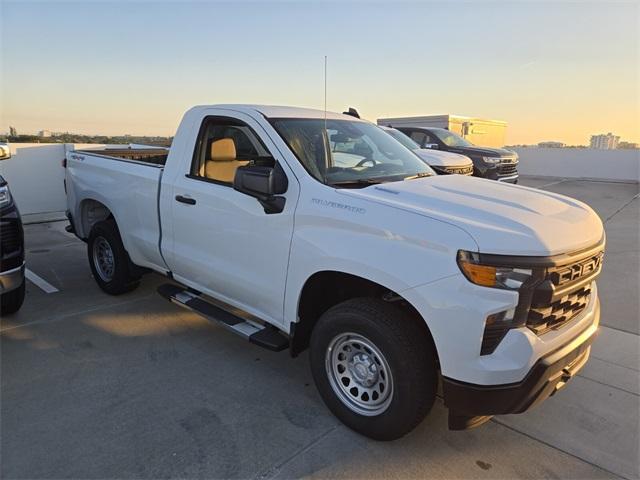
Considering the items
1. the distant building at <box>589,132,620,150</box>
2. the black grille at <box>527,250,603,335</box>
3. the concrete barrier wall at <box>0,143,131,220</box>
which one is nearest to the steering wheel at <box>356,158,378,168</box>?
the black grille at <box>527,250,603,335</box>

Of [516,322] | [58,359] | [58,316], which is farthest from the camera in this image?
[58,316]

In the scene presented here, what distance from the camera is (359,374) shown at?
2.88m

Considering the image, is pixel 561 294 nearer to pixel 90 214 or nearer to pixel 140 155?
pixel 90 214

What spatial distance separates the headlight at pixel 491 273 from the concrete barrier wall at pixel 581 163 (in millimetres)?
22092

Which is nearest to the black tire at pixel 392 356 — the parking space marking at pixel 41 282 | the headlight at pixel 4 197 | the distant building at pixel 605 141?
the headlight at pixel 4 197

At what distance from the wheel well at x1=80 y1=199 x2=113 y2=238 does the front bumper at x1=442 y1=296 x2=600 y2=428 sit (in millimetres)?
4563

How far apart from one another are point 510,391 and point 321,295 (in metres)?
1.33

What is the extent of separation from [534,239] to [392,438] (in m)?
1.41

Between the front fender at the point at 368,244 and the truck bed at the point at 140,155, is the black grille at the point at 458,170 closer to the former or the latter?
the truck bed at the point at 140,155

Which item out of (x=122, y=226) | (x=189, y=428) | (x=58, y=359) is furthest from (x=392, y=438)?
(x=122, y=226)

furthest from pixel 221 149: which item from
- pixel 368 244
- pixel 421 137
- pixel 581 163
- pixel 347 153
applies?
pixel 581 163

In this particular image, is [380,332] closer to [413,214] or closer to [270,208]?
[413,214]

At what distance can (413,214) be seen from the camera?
2518 mm

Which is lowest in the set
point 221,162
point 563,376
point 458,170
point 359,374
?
point 359,374
